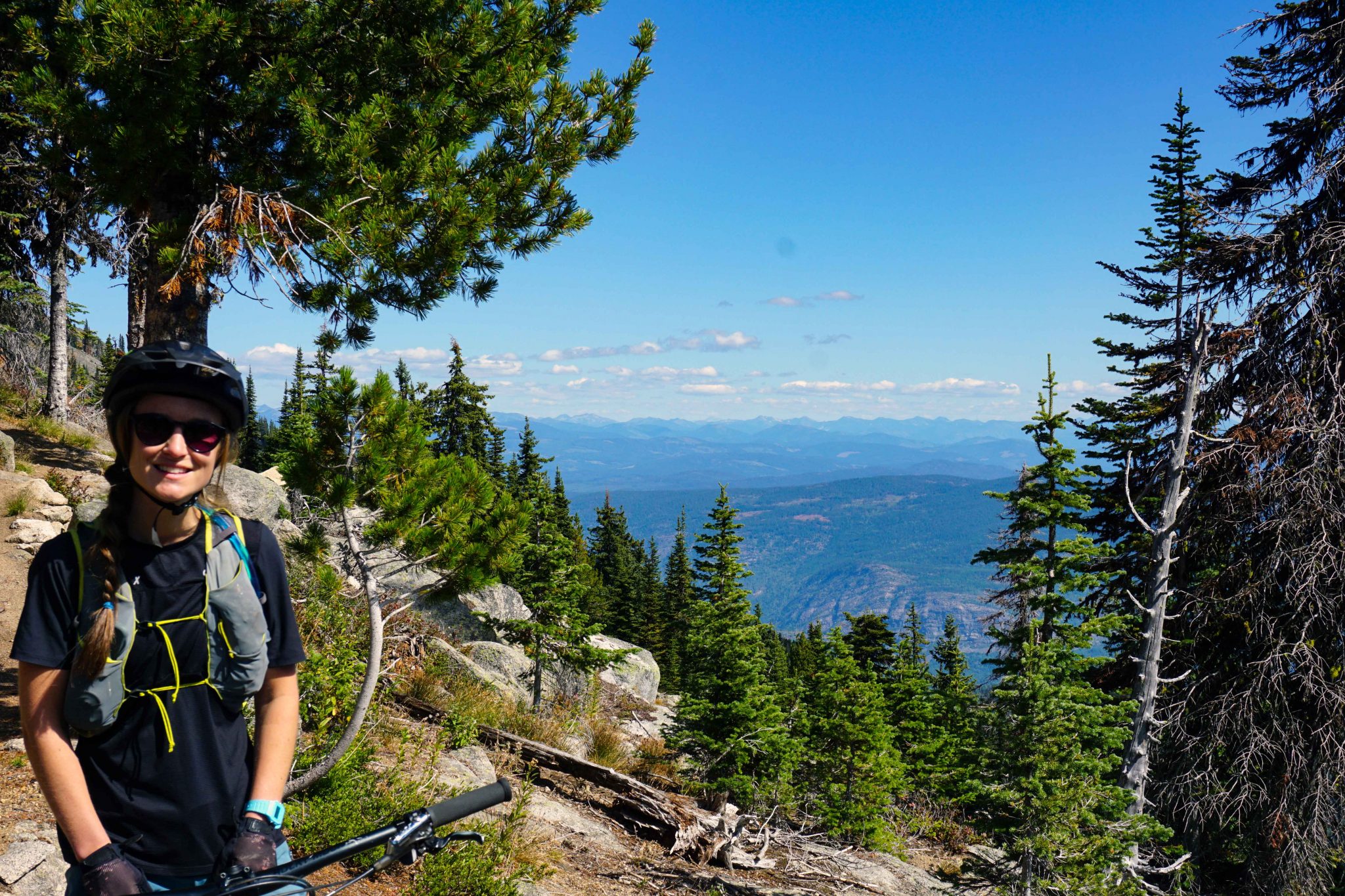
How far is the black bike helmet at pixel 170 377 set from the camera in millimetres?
2307

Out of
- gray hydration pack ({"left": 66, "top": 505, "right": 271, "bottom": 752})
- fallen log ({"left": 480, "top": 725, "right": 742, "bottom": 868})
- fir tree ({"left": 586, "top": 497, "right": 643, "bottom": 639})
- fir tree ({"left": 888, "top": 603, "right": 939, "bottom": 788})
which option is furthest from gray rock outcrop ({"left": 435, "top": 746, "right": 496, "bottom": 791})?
fir tree ({"left": 586, "top": 497, "right": 643, "bottom": 639})

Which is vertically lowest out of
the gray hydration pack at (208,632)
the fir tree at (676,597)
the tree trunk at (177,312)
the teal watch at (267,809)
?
the fir tree at (676,597)

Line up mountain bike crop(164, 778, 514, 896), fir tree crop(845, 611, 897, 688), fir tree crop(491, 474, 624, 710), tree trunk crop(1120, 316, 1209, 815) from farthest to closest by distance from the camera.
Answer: fir tree crop(845, 611, 897, 688)
fir tree crop(491, 474, 624, 710)
tree trunk crop(1120, 316, 1209, 815)
mountain bike crop(164, 778, 514, 896)

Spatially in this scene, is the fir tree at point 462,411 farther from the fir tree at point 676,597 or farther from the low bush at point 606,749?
the low bush at point 606,749

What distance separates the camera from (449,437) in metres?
42.3

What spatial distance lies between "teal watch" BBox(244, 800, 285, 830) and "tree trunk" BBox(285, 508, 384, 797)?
3.42m

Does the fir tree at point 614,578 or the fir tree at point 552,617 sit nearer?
the fir tree at point 552,617

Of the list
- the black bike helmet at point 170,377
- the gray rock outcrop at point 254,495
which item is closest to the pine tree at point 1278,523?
the black bike helmet at point 170,377

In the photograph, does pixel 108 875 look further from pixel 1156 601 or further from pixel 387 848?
pixel 1156 601

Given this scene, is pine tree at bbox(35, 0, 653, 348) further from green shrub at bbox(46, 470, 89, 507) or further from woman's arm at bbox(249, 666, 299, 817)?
green shrub at bbox(46, 470, 89, 507)

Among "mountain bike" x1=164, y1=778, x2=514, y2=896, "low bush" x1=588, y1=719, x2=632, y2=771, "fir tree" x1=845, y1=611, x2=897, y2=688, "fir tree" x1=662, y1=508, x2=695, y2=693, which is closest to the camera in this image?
"mountain bike" x1=164, y1=778, x2=514, y2=896

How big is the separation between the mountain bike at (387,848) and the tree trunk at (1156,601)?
1150 cm

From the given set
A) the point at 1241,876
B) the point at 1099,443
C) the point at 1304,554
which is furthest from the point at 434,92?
the point at 1099,443

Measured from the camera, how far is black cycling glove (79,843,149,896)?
2104 millimetres
